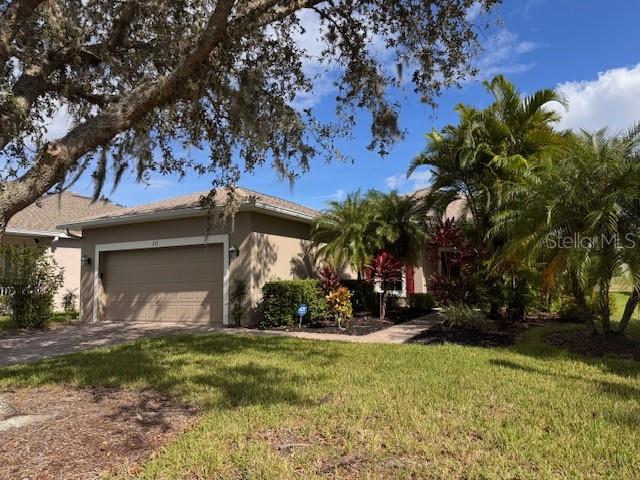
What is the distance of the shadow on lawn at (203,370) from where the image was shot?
18.4 feet

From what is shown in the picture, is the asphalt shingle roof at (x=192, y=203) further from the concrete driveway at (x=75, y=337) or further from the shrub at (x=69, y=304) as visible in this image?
the shrub at (x=69, y=304)

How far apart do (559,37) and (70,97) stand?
8895mm

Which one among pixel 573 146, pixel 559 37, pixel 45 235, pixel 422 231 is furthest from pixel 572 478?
pixel 45 235

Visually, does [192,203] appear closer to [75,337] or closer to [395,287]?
[75,337]

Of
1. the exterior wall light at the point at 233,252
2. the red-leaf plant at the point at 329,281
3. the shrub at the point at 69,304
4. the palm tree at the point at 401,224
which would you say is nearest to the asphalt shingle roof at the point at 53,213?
the shrub at the point at 69,304

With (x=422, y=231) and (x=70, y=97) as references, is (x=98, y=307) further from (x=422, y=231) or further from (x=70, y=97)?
(x=422, y=231)

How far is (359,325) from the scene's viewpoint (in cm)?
1236

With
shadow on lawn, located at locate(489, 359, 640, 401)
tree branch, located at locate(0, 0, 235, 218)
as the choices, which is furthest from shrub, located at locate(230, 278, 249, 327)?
tree branch, located at locate(0, 0, 235, 218)

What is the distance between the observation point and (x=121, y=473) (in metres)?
3.58

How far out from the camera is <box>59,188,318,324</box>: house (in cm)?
1308

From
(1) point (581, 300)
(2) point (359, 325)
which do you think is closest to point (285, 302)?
(2) point (359, 325)

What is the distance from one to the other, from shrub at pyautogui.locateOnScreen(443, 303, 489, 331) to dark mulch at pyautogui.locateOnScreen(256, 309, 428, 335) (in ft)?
6.33

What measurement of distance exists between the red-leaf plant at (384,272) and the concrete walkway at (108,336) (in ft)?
3.57

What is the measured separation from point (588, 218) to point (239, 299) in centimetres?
843
